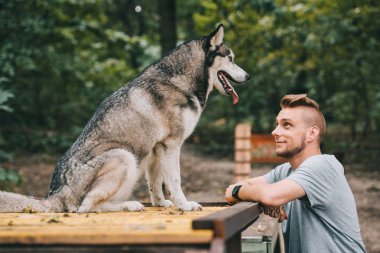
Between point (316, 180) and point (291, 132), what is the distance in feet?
1.41

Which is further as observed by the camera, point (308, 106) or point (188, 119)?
→ point (188, 119)

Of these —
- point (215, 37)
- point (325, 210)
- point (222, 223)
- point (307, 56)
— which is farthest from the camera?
point (307, 56)

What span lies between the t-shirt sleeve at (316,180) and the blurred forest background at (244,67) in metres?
7.63

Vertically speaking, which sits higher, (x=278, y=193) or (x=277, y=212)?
(x=278, y=193)

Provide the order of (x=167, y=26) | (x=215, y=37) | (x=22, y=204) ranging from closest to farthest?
(x=22, y=204) < (x=215, y=37) < (x=167, y=26)

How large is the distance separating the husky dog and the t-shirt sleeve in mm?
929

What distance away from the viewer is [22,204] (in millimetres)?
3643

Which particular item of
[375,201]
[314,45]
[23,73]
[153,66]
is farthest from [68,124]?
[153,66]

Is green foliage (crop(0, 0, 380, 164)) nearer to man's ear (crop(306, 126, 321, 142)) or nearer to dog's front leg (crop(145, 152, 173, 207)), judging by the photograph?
dog's front leg (crop(145, 152, 173, 207))

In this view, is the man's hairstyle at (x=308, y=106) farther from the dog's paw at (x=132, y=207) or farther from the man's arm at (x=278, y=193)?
the dog's paw at (x=132, y=207)

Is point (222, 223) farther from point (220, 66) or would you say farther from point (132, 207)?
point (220, 66)

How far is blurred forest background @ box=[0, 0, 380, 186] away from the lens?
37.0 feet

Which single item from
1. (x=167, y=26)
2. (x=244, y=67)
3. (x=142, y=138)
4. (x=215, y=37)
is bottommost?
(x=142, y=138)

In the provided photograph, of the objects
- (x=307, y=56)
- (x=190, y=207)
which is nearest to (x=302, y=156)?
(x=190, y=207)
